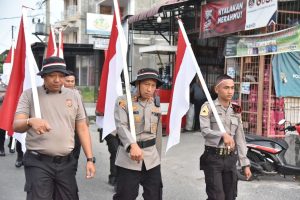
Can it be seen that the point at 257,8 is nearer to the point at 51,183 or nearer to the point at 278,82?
the point at 278,82

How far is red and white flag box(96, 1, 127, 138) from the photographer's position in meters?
4.71

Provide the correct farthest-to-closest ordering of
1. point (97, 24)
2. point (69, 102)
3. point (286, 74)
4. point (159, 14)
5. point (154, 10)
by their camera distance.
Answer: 1. point (97, 24)
2. point (159, 14)
3. point (154, 10)
4. point (286, 74)
5. point (69, 102)

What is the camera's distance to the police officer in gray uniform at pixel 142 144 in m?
3.79

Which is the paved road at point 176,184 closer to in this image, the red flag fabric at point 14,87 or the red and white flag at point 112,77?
the red and white flag at point 112,77

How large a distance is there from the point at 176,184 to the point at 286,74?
13.6 ft

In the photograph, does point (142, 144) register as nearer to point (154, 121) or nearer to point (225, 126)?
point (154, 121)

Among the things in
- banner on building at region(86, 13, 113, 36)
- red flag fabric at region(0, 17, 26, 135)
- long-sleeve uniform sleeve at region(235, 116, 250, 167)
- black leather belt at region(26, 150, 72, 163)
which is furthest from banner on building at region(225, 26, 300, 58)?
banner on building at region(86, 13, 113, 36)

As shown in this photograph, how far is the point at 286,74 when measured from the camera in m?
9.14

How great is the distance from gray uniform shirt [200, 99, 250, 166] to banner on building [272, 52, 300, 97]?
5.28 meters

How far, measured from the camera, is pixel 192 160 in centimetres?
845

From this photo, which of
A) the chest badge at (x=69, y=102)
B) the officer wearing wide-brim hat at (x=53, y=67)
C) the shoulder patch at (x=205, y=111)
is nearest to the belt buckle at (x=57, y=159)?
the chest badge at (x=69, y=102)

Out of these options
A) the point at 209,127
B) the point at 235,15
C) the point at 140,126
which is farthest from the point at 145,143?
the point at 235,15

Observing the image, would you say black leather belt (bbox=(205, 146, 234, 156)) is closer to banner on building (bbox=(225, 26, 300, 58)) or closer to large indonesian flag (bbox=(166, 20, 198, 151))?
large indonesian flag (bbox=(166, 20, 198, 151))

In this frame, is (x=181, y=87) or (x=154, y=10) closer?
(x=181, y=87)
